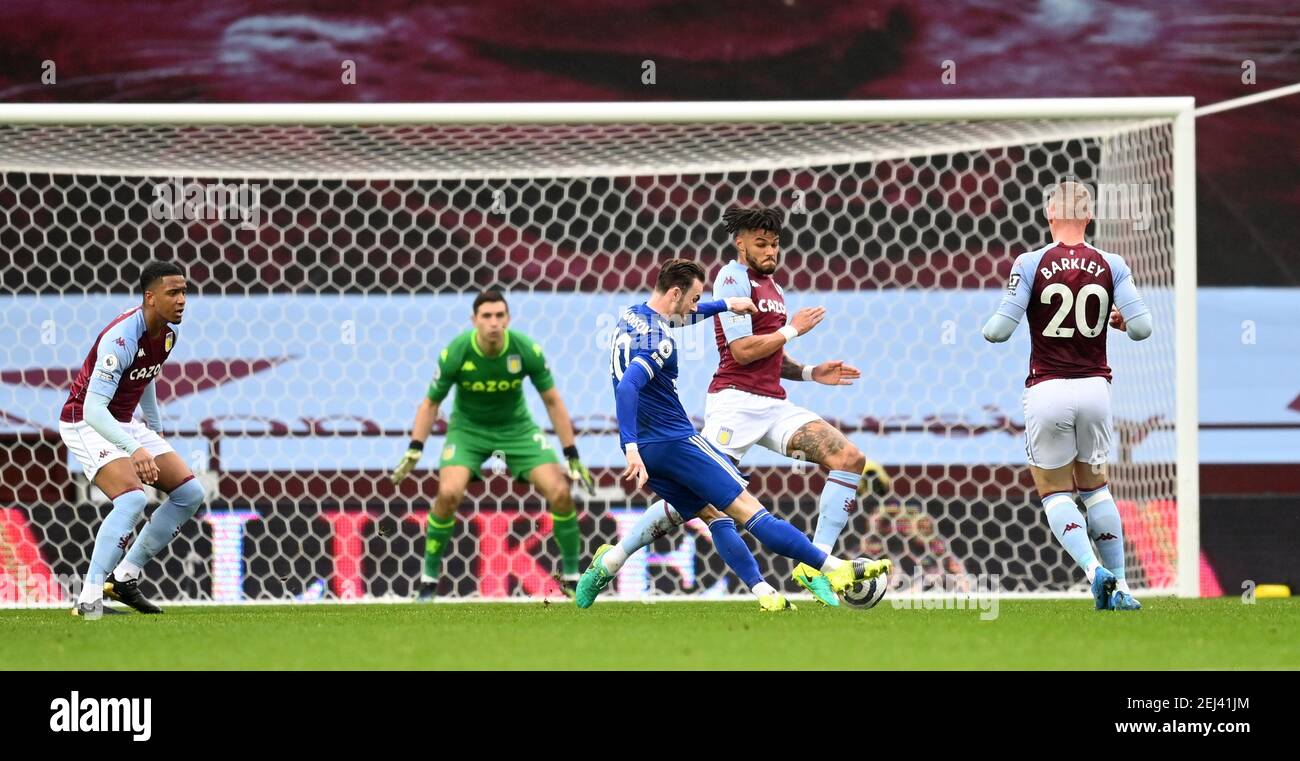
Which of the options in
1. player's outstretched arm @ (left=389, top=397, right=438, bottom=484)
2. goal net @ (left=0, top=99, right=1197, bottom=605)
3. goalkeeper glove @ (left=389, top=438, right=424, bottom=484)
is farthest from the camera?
goal net @ (left=0, top=99, right=1197, bottom=605)

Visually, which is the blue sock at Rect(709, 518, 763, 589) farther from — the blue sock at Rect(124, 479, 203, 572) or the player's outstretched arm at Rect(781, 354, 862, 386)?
the blue sock at Rect(124, 479, 203, 572)

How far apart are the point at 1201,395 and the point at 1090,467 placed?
4254mm

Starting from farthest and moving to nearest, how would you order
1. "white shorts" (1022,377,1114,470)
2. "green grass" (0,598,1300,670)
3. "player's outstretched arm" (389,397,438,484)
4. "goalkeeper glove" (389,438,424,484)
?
"player's outstretched arm" (389,397,438,484), "goalkeeper glove" (389,438,424,484), "white shorts" (1022,377,1114,470), "green grass" (0,598,1300,670)

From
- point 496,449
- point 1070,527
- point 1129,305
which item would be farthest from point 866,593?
point 496,449

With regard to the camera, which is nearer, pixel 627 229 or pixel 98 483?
pixel 98 483

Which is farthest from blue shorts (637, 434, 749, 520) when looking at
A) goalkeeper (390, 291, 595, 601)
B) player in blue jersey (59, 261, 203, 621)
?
player in blue jersey (59, 261, 203, 621)

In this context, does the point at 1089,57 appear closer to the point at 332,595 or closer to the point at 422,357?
the point at 422,357

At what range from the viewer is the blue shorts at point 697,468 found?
6.10 meters

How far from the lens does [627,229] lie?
409 inches

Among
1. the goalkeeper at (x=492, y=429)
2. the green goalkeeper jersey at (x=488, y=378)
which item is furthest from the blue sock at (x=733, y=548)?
the green goalkeeper jersey at (x=488, y=378)

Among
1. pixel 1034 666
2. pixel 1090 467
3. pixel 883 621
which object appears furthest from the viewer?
pixel 1090 467

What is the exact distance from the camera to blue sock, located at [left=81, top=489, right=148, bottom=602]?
663cm

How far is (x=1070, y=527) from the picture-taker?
248 inches
